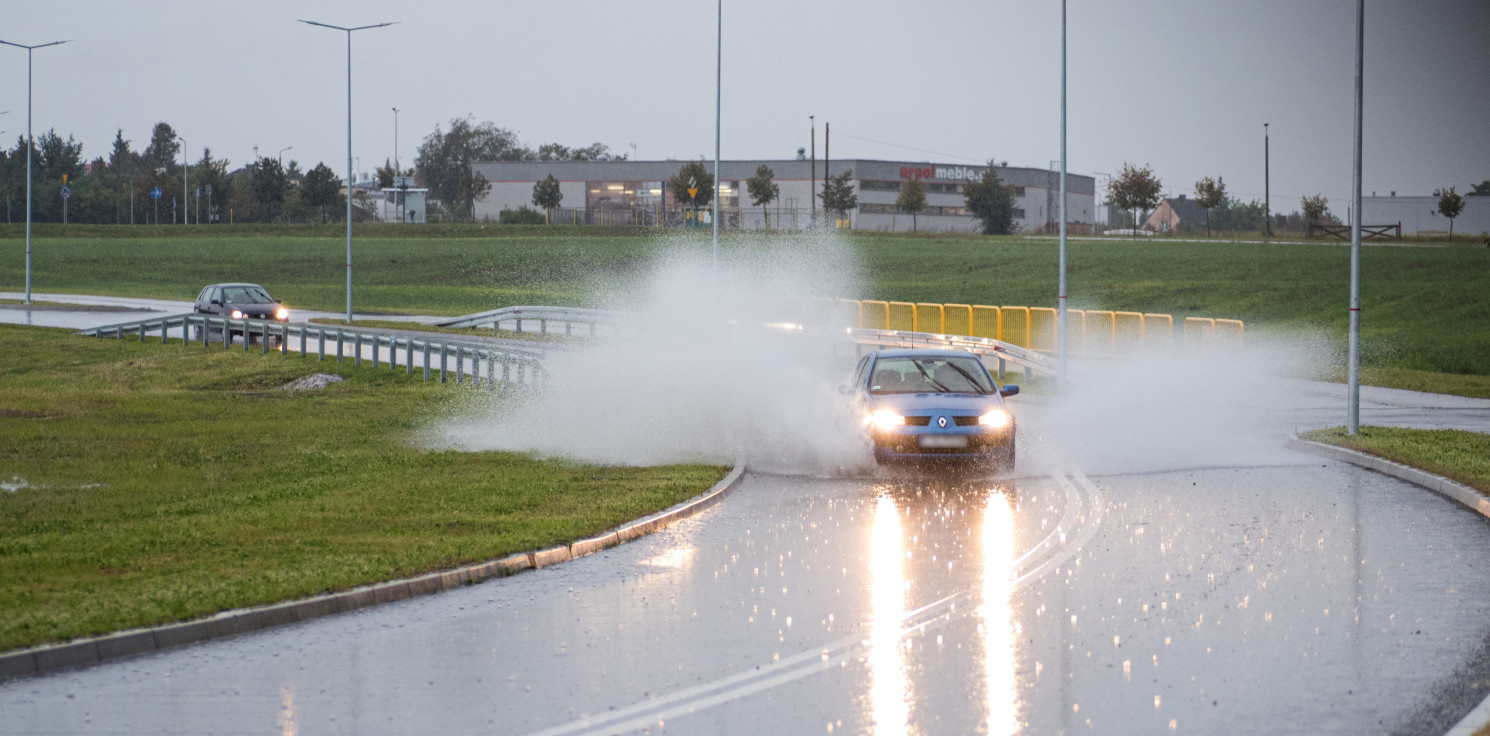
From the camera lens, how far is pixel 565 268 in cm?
7519

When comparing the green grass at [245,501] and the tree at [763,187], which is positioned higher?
the tree at [763,187]

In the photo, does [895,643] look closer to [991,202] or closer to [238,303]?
[238,303]

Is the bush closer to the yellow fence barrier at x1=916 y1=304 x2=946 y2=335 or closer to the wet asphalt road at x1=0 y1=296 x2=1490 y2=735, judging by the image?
the yellow fence barrier at x1=916 y1=304 x2=946 y2=335

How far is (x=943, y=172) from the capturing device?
117 m

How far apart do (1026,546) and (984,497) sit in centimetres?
288

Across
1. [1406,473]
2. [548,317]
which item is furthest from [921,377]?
[548,317]

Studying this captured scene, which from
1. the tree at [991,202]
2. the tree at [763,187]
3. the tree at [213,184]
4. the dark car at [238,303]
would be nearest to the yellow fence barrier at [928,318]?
the dark car at [238,303]

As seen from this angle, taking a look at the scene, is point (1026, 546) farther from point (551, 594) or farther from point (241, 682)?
point (241, 682)

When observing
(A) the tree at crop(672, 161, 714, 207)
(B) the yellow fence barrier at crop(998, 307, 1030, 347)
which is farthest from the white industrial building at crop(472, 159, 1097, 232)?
(B) the yellow fence barrier at crop(998, 307, 1030, 347)

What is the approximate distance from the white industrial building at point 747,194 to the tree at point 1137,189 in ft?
68.2

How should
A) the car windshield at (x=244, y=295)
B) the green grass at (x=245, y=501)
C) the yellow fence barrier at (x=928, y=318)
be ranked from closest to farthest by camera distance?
1. the green grass at (x=245, y=501)
2. the yellow fence barrier at (x=928, y=318)
3. the car windshield at (x=244, y=295)

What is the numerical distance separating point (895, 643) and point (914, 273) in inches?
2410

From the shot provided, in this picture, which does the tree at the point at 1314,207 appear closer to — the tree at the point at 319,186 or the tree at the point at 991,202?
the tree at the point at 991,202

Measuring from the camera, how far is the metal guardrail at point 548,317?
41.2m
